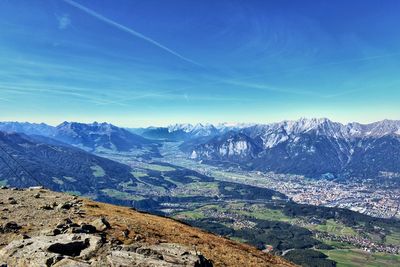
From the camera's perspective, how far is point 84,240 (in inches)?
1074

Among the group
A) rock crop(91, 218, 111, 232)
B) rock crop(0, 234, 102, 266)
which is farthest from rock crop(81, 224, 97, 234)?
rock crop(0, 234, 102, 266)

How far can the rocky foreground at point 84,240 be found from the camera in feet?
78.7

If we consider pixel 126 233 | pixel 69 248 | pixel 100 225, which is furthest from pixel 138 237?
pixel 69 248

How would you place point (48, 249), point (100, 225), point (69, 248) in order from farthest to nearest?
point (100, 225)
point (69, 248)
point (48, 249)

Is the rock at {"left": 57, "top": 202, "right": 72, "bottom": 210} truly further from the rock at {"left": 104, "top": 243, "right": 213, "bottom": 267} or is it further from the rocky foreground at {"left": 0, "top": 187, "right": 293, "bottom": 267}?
the rock at {"left": 104, "top": 243, "right": 213, "bottom": 267}

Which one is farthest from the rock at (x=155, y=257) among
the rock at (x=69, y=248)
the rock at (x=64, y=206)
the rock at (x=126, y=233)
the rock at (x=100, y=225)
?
the rock at (x=64, y=206)

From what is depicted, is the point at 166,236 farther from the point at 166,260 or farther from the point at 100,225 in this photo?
the point at 166,260

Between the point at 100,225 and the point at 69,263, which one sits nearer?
the point at 69,263

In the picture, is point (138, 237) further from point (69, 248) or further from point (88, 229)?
point (69, 248)

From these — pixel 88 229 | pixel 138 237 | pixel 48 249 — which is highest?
pixel 48 249

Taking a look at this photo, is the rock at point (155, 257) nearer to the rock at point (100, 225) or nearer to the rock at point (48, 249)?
the rock at point (48, 249)

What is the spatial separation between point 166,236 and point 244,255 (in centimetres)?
913

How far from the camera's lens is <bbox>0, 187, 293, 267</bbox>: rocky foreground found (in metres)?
24.0

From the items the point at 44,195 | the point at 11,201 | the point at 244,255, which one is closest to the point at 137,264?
the point at 244,255
